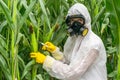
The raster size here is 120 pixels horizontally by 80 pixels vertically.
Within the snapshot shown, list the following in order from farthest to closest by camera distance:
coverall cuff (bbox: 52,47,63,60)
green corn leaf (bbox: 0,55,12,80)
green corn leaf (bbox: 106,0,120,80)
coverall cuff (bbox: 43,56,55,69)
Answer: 1. coverall cuff (bbox: 52,47,63,60)
2. coverall cuff (bbox: 43,56,55,69)
3. green corn leaf (bbox: 0,55,12,80)
4. green corn leaf (bbox: 106,0,120,80)

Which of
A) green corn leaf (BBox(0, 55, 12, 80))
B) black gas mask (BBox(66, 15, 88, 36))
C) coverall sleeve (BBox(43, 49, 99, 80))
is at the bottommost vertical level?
coverall sleeve (BBox(43, 49, 99, 80))

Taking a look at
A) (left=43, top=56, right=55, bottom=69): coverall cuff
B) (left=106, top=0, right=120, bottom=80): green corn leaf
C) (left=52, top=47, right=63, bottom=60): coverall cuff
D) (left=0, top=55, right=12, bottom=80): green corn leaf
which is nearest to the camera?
(left=106, top=0, right=120, bottom=80): green corn leaf

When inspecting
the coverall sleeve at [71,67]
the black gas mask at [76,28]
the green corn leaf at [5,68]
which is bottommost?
the coverall sleeve at [71,67]

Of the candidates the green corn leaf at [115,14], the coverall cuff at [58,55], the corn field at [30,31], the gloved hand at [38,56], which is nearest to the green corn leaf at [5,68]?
the corn field at [30,31]

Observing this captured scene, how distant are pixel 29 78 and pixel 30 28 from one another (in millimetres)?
271

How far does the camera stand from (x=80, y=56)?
1817 mm

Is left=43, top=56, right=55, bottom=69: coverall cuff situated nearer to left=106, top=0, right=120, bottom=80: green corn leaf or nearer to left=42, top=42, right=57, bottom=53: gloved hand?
left=42, top=42, right=57, bottom=53: gloved hand

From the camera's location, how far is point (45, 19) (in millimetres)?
1853

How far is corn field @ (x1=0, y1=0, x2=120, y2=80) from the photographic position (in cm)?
165

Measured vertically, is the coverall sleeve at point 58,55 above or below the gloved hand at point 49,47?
below

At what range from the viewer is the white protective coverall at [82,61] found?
179cm

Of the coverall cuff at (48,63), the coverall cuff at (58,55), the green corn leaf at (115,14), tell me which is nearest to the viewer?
the green corn leaf at (115,14)

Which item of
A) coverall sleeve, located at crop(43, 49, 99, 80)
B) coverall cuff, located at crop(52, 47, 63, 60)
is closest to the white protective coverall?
coverall sleeve, located at crop(43, 49, 99, 80)

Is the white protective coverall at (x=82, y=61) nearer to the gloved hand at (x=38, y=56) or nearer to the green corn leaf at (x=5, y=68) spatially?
the gloved hand at (x=38, y=56)
